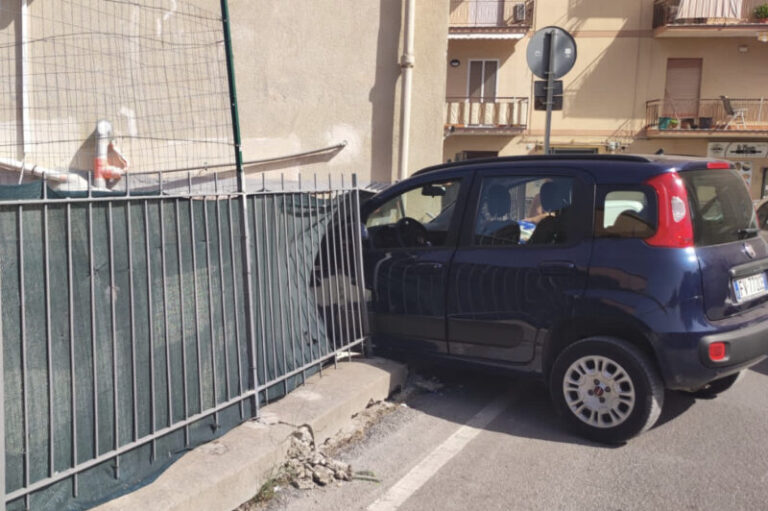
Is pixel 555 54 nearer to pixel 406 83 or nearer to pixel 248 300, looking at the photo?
pixel 406 83

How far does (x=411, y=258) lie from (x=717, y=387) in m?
2.52

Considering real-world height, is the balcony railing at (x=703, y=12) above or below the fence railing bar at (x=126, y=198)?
above

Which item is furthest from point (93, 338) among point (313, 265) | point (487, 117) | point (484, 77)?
point (484, 77)

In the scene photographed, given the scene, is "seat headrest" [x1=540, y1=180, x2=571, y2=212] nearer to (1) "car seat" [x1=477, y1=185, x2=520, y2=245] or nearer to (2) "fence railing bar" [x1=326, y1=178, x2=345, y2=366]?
(1) "car seat" [x1=477, y1=185, x2=520, y2=245]

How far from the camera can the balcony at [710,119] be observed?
25.7 metres

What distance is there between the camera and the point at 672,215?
15.0 ft

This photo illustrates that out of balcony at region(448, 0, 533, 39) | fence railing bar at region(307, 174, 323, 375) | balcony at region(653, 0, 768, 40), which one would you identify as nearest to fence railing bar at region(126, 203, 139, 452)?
fence railing bar at region(307, 174, 323, 375)

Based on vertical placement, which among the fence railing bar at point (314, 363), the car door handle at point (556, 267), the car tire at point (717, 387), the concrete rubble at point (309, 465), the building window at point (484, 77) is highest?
the building window at point (484, 77)

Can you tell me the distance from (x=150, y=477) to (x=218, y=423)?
639mm

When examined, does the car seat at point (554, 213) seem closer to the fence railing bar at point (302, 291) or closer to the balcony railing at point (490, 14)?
the fence railing bar at point (302, 291)

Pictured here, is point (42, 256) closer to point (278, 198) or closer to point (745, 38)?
point (278, 198)

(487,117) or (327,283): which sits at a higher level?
(487,117)

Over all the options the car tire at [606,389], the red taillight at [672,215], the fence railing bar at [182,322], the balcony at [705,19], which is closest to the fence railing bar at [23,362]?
the fence railing bar at [182,322]

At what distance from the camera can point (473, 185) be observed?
552 centimetres
